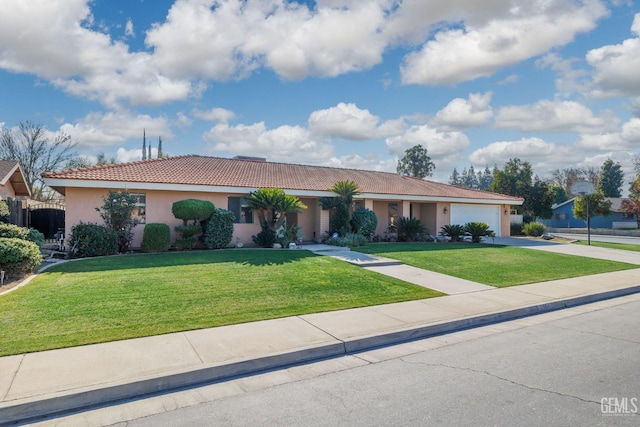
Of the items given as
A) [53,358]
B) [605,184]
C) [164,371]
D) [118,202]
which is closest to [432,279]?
[164,371]

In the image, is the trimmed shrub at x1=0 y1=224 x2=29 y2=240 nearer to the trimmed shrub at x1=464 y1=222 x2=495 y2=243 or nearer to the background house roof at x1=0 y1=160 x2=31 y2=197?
the background house roof at x1=0 y1=160 x2=31 y2=197

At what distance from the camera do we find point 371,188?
72.7 feet

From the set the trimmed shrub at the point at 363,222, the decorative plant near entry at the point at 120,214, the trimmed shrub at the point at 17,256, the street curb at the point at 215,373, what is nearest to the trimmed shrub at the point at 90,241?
the decorative plant near entry at the point at 120,214

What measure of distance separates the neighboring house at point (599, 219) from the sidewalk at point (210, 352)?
43.6 meters

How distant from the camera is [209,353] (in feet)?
17.1

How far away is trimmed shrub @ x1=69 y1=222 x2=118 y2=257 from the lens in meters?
12.8

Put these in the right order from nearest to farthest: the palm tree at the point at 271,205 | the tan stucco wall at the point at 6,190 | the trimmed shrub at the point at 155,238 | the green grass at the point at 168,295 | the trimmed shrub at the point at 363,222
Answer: the green grass at the point at 168,295
the trimmed shrub at the point at 155,238
the palm tree at the point at 271,205
the tan stucco wall at the point at 6,190
the trimmed shrub at the point at 363,222

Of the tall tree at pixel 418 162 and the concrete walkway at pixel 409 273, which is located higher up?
the tall tree at pixel 418 162

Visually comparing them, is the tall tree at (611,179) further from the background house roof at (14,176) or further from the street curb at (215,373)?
the background house roof at (14,176)

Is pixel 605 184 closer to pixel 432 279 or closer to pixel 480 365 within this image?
pixel 432 279

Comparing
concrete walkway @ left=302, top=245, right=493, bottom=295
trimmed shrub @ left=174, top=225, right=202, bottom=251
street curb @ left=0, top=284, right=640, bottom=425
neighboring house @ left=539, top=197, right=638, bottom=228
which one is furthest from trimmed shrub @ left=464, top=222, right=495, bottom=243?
neighboring house @ left=539, top=197, right=638, bottom=228

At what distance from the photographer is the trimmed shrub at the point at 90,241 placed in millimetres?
12828

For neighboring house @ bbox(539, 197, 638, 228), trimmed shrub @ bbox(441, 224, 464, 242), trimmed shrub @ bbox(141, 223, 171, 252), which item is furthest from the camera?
neighboring house @ bbox(539, 197, 638, 228)

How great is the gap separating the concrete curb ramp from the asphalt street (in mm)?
283
